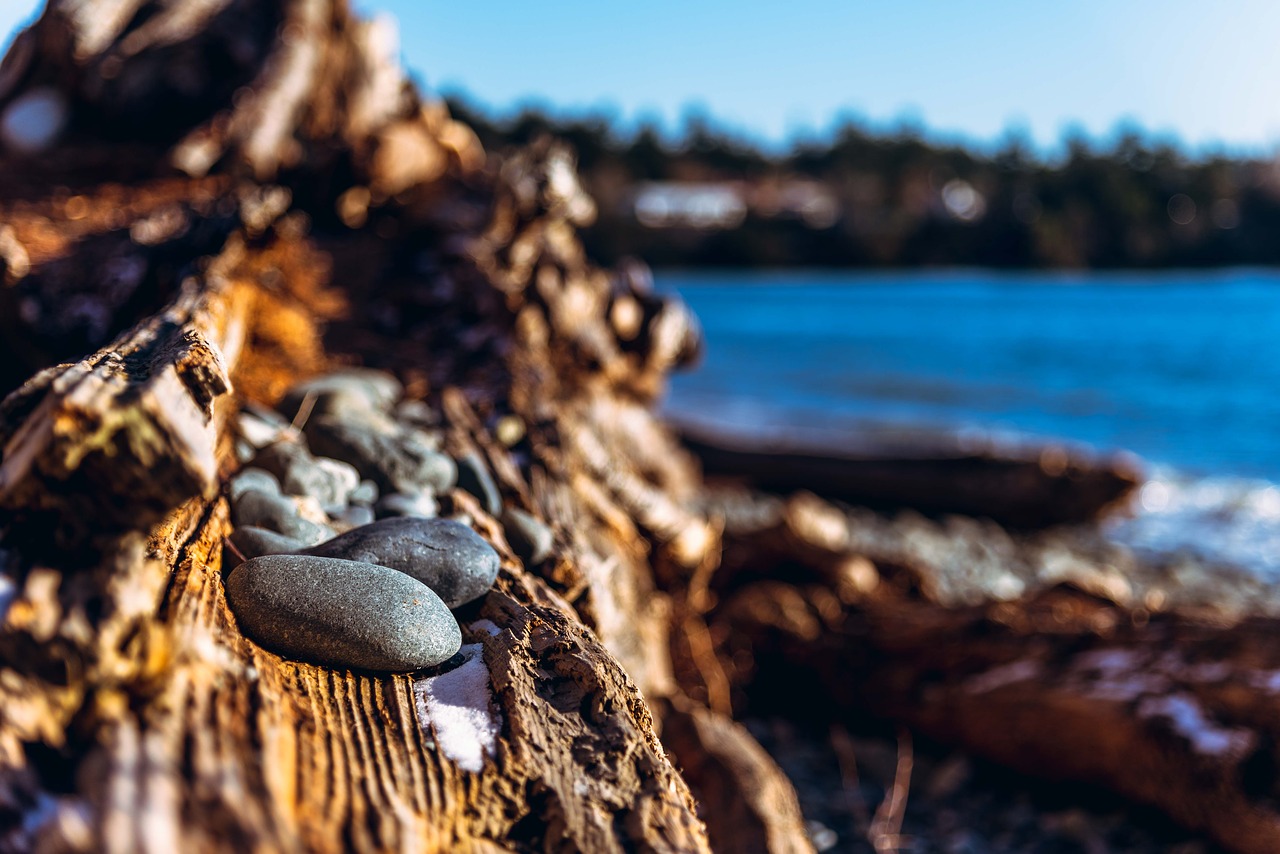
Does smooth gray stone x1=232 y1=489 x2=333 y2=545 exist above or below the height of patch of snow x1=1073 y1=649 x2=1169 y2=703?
above

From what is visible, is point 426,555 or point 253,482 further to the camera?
point 253,482

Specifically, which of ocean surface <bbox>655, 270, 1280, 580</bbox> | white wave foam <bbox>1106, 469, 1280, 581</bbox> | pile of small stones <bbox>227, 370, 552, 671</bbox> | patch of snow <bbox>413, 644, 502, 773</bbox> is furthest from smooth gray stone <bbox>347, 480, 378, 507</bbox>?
ocean surface <bbox>655, 270, 1280, 580</bbox>

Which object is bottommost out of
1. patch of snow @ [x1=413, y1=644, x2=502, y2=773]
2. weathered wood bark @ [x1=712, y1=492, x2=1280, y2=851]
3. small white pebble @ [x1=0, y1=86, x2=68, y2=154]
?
weathered wood bark @ [x1=712, y1=492, x2=1280, y2=851]

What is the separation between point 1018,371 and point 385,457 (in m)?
19.1

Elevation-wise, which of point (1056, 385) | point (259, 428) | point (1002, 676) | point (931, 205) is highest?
point (259, 428)

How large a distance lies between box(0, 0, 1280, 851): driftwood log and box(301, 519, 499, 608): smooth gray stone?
75mm

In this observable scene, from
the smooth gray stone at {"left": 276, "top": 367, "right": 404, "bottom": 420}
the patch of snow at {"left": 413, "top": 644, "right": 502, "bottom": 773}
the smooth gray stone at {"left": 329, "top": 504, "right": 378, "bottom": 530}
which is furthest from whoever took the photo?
the smooth gray stone at {"left": 276, "top": 367, "right": 404, "bottom": 420}

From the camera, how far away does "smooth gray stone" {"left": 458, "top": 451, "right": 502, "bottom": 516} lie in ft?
8.30

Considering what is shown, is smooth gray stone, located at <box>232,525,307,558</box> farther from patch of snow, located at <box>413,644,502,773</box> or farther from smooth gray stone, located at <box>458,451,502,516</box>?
smooth gray stone, located at <box>458,451,502,516</box>

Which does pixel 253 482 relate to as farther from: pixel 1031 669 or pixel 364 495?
pixel 1031 669

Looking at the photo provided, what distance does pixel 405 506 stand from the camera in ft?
7.47

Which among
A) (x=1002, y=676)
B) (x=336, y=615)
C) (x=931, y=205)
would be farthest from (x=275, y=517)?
(x=931, y=205)

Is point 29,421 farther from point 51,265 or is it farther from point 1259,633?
point 1259,633

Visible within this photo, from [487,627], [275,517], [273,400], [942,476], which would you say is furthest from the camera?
[942,476]
